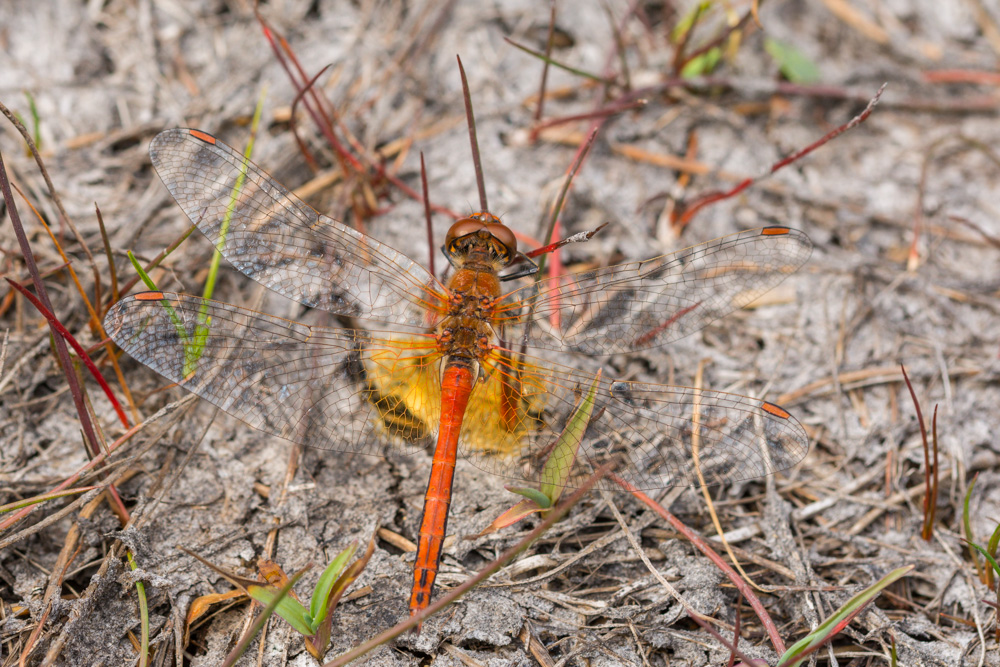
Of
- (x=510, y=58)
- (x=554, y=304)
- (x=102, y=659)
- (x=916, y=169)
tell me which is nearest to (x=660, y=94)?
(x=510, y=58)

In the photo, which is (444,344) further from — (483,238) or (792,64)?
(792,64)

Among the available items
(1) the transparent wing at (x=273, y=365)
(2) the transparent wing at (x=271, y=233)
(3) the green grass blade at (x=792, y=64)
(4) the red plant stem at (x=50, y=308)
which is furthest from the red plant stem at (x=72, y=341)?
(3) the green grass blade at (x=792, y=64)

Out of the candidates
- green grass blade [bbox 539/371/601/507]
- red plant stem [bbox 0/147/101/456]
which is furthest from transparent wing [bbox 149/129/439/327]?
green grass blade [bbox 539/371/601/507]

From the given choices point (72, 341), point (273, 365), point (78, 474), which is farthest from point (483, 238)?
point (78, 474)

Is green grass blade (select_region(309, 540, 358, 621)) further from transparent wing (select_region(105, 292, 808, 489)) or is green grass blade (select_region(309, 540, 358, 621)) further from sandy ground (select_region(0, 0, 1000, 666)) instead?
transparent wing (select_region(105, 292, 808, 489))

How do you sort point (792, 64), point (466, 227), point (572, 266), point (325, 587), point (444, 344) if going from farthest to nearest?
point (792, 64) → point (572, 266) → point (466, 227) → point (444, 344) → point (325, 587)

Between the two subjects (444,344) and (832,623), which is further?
(444,344)

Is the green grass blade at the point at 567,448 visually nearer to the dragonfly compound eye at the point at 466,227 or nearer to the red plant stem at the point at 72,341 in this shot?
the dragonfly compound eye at the point at 466,227
